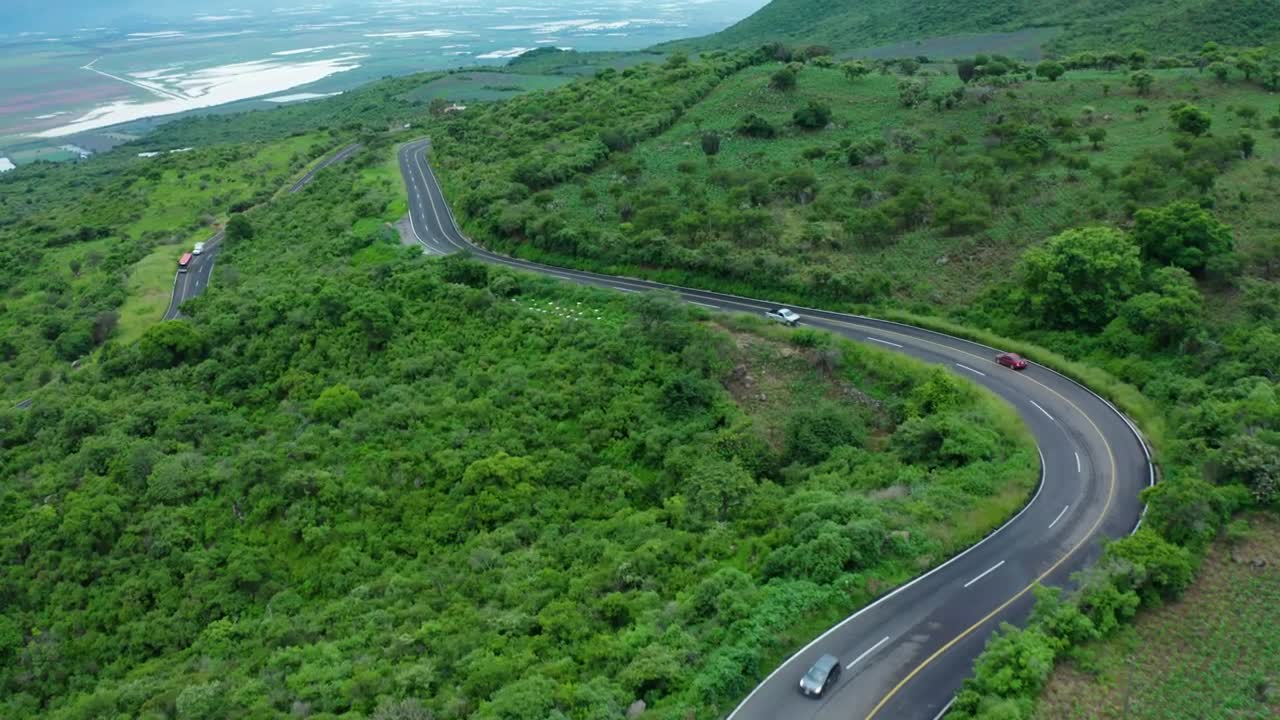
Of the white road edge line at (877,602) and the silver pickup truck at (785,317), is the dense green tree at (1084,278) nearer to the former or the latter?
the silver pickup truck at (785,317)

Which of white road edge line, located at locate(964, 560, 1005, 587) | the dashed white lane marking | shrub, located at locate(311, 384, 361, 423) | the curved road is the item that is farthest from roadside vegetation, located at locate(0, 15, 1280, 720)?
the dashed white lane marking

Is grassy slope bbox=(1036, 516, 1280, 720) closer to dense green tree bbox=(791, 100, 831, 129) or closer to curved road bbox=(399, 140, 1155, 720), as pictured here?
curved road bbox=(399, 140, 1155, 720)

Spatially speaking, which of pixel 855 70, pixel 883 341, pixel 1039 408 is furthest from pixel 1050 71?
pixel 1039 408

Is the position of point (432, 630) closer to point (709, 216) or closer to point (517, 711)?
point (517, 711)

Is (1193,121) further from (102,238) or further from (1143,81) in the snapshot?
(102,238)

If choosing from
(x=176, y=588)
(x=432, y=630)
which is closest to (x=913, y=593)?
(x=432, y=630)

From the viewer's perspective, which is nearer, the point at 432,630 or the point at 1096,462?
the point at 432,630
